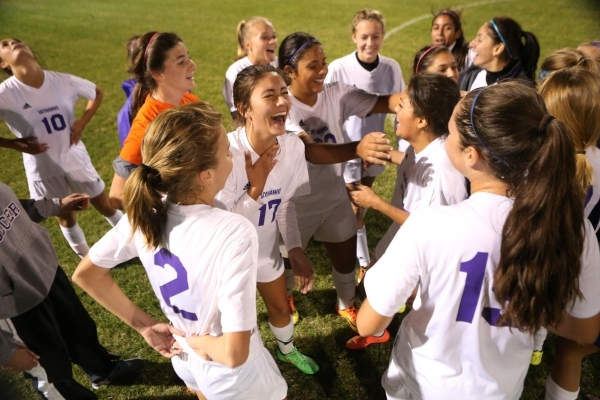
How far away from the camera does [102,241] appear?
1.85 metres

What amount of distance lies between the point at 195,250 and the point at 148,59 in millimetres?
2119

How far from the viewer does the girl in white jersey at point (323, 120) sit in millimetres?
3181

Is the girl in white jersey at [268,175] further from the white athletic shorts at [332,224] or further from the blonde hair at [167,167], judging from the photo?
the blonde hair at [167,167]

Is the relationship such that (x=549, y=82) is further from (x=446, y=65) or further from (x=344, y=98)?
(x=344, y=98)

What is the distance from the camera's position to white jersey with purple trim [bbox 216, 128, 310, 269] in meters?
2.47

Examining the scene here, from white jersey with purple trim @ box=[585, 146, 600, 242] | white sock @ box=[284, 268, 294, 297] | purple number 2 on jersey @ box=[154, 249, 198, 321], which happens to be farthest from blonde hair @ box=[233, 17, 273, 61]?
purple number 2 on jersey @ box=[154, 249, 198, 321]

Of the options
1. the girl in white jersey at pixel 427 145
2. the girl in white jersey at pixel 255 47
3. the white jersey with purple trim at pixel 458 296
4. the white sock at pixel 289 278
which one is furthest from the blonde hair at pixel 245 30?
the white jersey with purple trim at pixel 458 296

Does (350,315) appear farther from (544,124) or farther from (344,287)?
(544,124)

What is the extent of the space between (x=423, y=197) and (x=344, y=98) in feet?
3.99

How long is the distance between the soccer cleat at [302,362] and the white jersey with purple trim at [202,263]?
152cm

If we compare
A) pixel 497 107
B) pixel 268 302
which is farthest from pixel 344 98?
pixel 497 107

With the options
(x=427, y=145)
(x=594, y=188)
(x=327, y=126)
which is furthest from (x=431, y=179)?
(x=327, y=126)

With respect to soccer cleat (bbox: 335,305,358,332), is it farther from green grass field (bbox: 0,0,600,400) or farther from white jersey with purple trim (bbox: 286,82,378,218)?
white jersey with purple trim (bbox: 286,82,378,218)

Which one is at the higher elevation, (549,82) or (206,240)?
(549,82)
